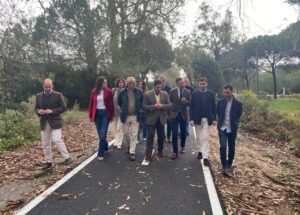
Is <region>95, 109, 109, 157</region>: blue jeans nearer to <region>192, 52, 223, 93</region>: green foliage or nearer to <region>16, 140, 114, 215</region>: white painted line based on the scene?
<region>16, 140, 114, 215</region>: white painted line

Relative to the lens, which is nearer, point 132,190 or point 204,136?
point 132,190

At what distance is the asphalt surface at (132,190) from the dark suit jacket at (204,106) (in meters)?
1.11

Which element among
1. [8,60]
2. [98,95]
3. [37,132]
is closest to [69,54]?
[8,60]

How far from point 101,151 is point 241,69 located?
5505cm

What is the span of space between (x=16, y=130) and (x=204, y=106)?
7.09m

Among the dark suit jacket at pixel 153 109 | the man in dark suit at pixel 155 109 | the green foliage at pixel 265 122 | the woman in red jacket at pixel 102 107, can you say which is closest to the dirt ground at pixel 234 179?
the woman in red jacket at pixel 102 107

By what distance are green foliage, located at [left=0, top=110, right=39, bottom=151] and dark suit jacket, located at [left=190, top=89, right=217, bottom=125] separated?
19.5ft

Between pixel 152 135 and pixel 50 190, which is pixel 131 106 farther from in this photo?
pixel 50 190

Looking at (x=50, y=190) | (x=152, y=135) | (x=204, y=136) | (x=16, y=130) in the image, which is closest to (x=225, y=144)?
(x=204, y=136)

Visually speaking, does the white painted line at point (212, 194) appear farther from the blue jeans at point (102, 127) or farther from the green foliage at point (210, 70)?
the green foliage at point (210, 70)

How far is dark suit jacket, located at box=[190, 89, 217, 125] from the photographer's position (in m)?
9.03

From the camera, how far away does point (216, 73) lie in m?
35.1

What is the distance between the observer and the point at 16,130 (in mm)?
12820

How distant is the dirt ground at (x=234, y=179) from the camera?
6293 mm
